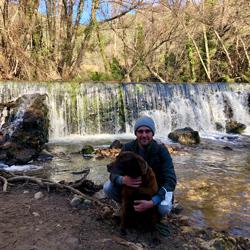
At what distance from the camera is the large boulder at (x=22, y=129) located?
762 cm

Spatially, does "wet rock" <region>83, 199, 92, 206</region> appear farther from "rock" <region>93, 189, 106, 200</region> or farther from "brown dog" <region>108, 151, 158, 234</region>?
"brown dog" <region>108, 151, 158, 234</region>

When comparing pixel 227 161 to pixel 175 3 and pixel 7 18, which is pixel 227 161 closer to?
pixel 7 18

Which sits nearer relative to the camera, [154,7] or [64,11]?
[64,11]

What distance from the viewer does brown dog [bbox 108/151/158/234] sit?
121 inches

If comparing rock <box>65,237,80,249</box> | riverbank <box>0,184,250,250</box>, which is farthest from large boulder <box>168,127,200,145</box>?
rock <box>65,237,80,249</box>

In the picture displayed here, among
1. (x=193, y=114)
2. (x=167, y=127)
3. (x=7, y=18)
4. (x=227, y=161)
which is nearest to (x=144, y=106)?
(x=167, y=127)

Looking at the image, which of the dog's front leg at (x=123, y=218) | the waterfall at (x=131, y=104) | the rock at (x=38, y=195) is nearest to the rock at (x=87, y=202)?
the rock at (x=38, y=195)

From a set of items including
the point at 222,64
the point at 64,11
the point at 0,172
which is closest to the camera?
the point at 0,172

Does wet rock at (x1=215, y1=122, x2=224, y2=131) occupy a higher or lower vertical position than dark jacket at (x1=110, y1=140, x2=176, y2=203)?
lower

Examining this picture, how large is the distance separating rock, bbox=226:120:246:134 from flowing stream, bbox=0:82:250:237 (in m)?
0.21

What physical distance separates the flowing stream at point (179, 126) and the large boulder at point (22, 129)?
0.47 metres

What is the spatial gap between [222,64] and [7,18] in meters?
12.5

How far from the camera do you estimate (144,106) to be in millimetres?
13836

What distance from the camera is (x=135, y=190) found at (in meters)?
3.18
